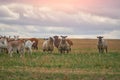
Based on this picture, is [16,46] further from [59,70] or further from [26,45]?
[59,70]

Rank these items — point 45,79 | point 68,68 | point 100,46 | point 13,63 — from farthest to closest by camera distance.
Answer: point 100,46 < point 13,63 < point 68,68 < point 45,79

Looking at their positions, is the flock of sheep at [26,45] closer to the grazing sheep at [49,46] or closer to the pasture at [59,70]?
the grazing sheep at [49,46]

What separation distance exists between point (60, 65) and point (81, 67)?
1.48m

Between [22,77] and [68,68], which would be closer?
[22,77]

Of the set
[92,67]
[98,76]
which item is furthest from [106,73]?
[92,67]

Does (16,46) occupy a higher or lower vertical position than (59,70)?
higher

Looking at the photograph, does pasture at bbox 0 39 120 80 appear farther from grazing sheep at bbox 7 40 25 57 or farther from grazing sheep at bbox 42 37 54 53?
grazing sheep at bbox 42 37 54 53

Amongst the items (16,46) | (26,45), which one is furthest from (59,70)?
(26,45)

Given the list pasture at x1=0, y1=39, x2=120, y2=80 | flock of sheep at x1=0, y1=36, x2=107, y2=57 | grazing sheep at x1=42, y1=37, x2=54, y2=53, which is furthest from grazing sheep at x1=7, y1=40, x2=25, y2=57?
grazing sheep at x1=42, y1=37, x2=54, y2=53

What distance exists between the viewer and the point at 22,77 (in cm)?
1823

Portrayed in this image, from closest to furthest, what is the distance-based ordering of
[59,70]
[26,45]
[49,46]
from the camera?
[59,70] → [26,45] → [49,46]

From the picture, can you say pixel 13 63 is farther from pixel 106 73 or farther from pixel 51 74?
pixel 106 73

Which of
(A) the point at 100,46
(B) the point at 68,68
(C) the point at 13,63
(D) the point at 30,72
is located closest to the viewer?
(D) the point at 30,72

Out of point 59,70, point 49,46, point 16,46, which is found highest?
point 16,46
